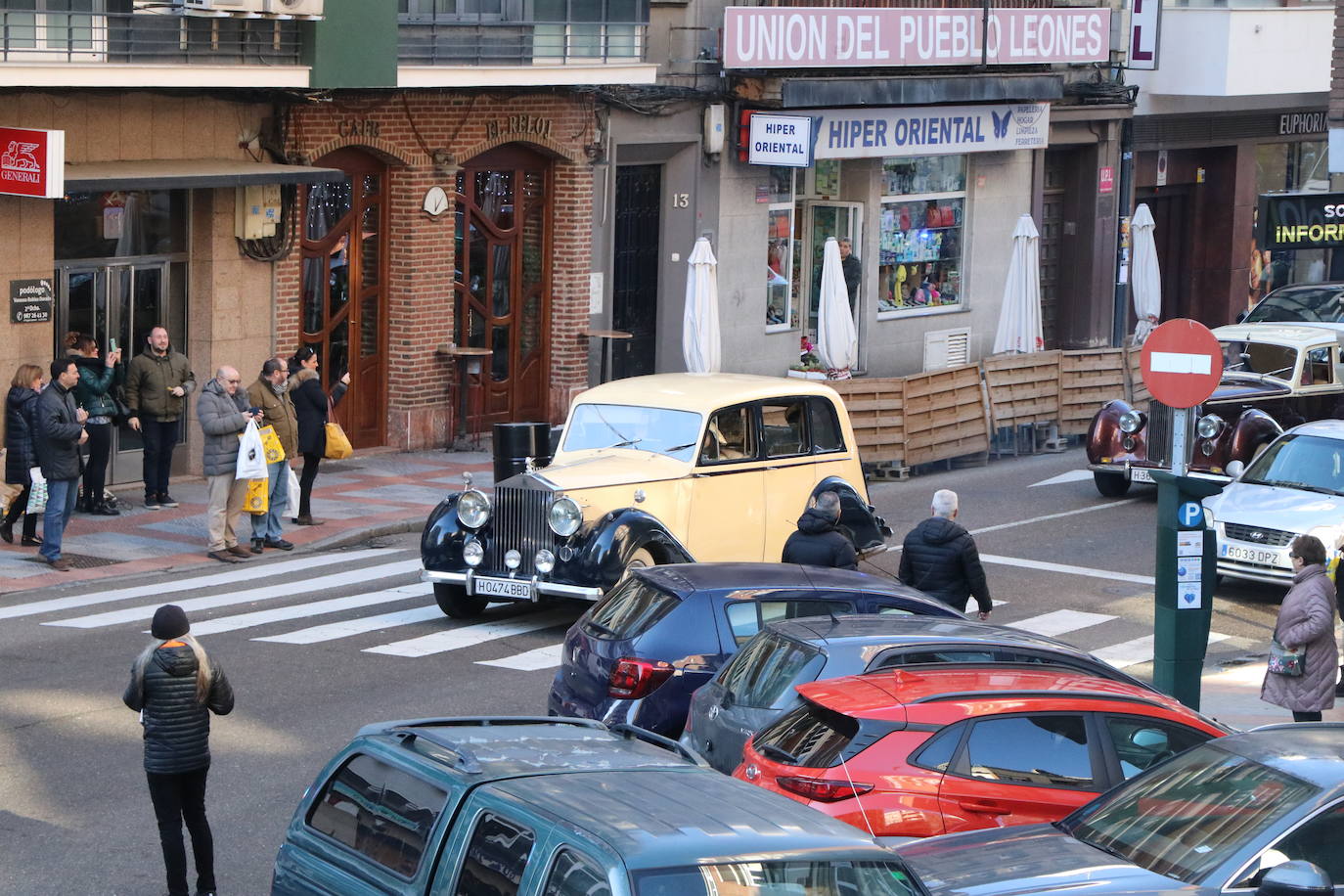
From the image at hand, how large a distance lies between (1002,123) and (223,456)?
16974mm

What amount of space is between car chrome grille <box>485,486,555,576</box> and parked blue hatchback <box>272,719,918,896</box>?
24.6 ft

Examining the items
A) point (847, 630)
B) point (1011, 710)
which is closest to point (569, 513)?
point (847, 630)

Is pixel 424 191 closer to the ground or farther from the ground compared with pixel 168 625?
farther from the ground

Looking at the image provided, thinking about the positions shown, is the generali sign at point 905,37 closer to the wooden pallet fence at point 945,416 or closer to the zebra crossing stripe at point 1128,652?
the wooden pallet fence at point 945,416

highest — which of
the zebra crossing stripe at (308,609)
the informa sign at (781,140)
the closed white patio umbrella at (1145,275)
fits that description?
the informa sign at (781,140)

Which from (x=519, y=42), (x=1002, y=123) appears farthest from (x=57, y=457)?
(x=1002, y=123)

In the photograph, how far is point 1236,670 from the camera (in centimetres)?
1590

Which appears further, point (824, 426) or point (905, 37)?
point (905, 37)

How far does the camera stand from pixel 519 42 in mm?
23922

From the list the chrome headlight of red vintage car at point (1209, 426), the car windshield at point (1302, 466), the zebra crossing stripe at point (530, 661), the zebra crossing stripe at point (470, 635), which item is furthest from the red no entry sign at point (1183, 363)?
the chrome headlight of red vintage car at point (1209, 426)

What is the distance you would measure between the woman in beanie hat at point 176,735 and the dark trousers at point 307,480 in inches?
391

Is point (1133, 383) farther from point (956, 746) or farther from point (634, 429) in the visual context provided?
point (956, 746)

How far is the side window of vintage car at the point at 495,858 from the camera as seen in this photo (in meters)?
6.09

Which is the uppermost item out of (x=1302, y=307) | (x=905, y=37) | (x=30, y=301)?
(x=905, y=37)
